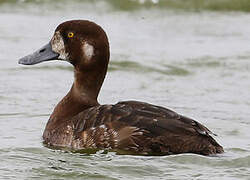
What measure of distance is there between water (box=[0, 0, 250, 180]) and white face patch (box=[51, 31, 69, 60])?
2.81ft

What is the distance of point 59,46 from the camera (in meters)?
8.34

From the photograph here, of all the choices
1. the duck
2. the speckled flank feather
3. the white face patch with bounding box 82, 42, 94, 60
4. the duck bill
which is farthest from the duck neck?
the speckled flank feather

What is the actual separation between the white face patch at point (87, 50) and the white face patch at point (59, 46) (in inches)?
10.2

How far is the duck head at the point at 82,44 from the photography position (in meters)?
8.02

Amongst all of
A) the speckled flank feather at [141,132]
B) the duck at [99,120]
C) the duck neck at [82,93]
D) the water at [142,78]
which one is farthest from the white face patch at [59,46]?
the speckled flank feather at [141,132]

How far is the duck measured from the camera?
7074mm

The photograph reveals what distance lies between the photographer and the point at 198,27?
1573 cm

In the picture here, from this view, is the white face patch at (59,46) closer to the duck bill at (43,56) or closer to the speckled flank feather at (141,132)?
the duck bill at (43,56)

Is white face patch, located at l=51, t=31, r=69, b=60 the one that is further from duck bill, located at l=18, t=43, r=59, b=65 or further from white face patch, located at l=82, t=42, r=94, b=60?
white face patch, located at l=82, t=42, r=94, b=60

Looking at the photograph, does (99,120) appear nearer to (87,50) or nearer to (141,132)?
(141,132)

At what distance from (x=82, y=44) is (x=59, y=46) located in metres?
0.33

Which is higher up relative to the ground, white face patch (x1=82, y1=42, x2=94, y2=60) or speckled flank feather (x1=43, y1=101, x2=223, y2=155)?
white face patch (x1=82, y1=42, x2=94, y2=60)

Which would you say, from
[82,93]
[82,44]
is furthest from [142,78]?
[82,44]

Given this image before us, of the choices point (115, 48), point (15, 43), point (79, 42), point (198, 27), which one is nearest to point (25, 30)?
point (15, 43)
